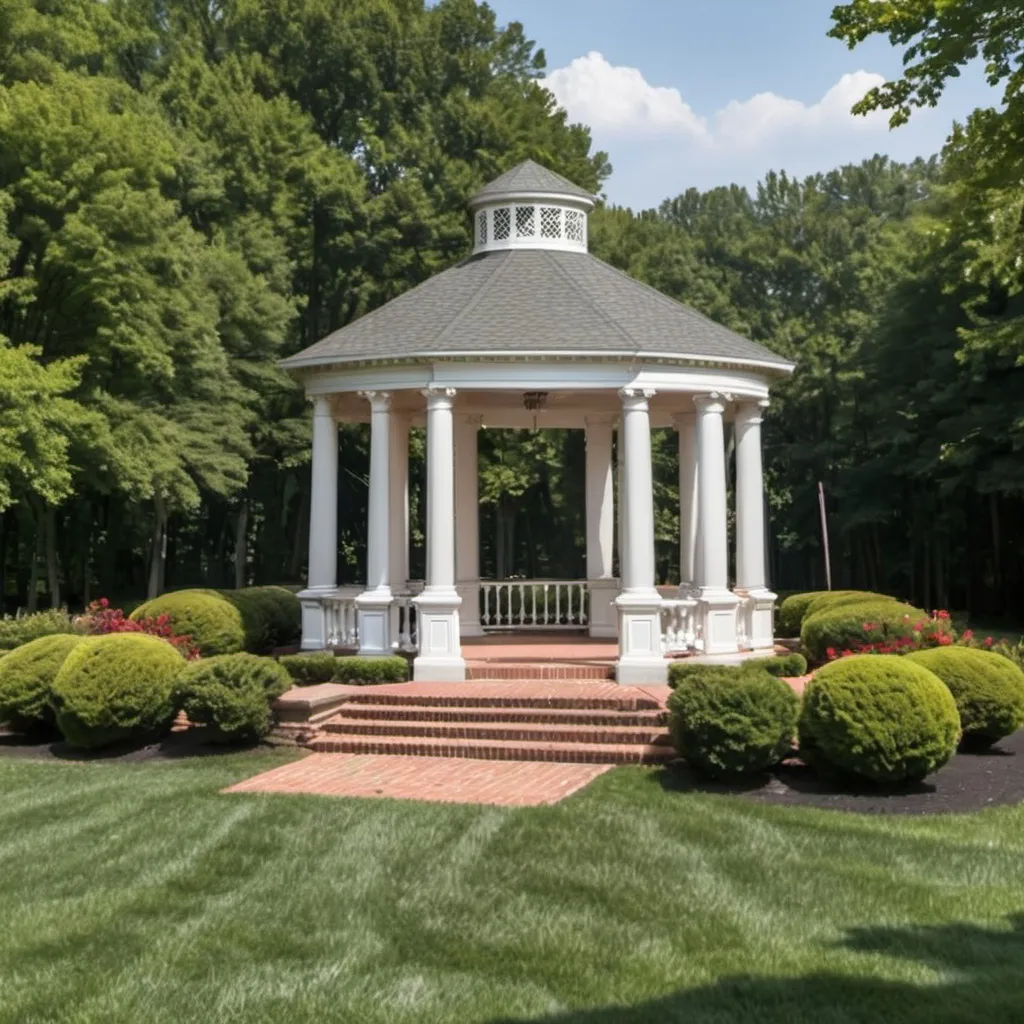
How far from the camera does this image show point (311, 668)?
16.7 m

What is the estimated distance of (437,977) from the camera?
6734 mm

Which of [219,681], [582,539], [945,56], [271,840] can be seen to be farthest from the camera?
[582,539]

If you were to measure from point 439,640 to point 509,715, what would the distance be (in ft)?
8.56

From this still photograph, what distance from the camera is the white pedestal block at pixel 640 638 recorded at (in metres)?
16.0

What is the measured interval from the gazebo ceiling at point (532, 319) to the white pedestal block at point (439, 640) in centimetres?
344

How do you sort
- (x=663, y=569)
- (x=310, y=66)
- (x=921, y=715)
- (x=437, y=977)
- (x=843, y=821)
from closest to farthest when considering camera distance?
(x=437, y=977) < (x=843, y=821) < (x=921, y=715) < (x=310, y=66) < (x=663, y=569)

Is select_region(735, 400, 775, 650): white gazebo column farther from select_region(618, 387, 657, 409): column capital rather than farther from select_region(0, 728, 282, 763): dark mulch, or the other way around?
select_region(0, 728, 282, 763): dark mulch

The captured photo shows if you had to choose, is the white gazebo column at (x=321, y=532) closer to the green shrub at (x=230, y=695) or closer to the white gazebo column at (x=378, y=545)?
the white gazebo column at (x=378, y=545)

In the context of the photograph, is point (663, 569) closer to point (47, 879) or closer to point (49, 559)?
point (49, 559)

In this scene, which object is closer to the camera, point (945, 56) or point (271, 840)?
point (945, 56)

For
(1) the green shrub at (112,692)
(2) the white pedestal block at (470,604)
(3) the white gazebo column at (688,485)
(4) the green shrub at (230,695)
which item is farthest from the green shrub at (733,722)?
(2) the white pedestal block at (470,604)

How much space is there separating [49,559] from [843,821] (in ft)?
92.8

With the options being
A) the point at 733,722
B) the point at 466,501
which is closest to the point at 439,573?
the point at 466,501

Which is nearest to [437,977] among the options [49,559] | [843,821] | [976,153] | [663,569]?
[843,821]
